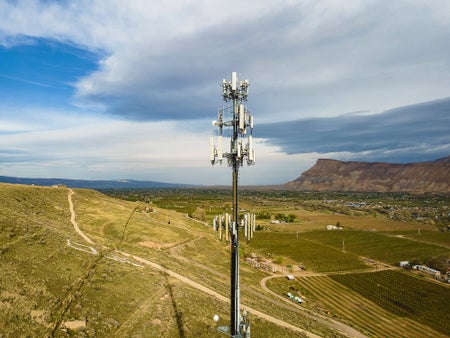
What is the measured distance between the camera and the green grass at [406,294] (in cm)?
6737

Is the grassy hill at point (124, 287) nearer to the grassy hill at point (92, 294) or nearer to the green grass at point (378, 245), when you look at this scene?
the grassy hill at point (92, 294)

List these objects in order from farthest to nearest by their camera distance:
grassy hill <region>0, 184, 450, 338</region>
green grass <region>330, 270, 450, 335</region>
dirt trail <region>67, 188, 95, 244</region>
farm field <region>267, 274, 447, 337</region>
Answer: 1. green grass <region>330, 270, 450, 335</region>
2. farm field <region>267, 274, 447, 337</region>
3. dirt trail <region>67, 188, 95, 244</region>
4. grassy hill <region>0, 184, 450, 338</region>

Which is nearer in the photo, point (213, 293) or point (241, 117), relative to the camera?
point (241, 117)

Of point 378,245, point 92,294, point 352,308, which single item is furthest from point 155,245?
point 378,245

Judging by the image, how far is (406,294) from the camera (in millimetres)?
81125

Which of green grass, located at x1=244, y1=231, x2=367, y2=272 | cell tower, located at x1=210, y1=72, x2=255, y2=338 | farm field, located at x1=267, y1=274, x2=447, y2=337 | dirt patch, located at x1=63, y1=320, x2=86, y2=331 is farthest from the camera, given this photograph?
green grass, located at x1=244, y1=231, x2=367, y2=272

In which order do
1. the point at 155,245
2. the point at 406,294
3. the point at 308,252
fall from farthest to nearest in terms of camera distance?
the point at 308,252
the point at 406,294
the point at 155,245

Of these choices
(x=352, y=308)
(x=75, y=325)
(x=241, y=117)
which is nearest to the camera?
(x=241, y=117)

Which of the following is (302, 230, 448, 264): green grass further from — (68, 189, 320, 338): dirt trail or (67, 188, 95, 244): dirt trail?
(67, 188, 95, 244): dirt trail

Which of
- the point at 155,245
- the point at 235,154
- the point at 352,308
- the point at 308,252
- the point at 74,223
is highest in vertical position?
the point at 235,154

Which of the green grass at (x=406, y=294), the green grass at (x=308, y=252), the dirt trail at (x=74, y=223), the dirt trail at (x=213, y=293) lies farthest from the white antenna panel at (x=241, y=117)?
the green grass at (x=308, y=252)

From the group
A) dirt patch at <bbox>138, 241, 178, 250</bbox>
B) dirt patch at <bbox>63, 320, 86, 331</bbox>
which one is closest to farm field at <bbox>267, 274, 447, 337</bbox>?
dirt patch at <bbox>138, 241, 178, 250</bbox>

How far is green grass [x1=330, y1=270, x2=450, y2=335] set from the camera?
6737 cm

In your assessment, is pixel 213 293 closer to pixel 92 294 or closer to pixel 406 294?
pixel 92 294
